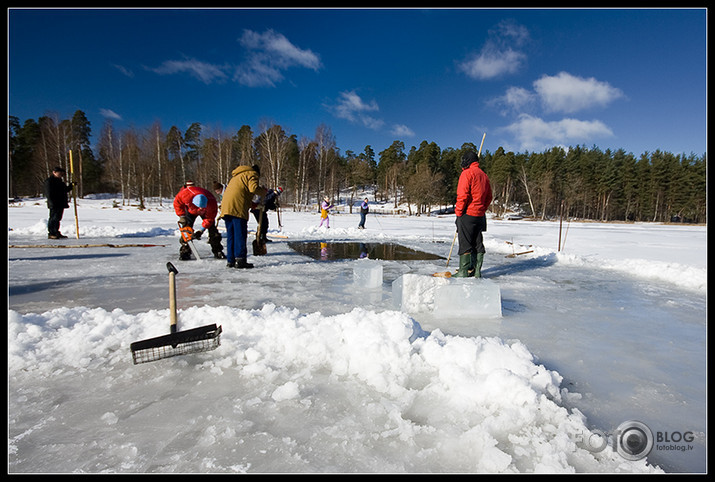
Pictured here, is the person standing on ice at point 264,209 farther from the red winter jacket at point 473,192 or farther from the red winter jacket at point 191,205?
the red winter jacket at point 473,192

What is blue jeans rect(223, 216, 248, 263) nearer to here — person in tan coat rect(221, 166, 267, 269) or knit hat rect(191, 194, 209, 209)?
person in tan coat rect(221, 166, 267, 269)

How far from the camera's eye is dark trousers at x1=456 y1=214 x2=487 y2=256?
463 cm

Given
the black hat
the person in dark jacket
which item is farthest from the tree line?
the black hat

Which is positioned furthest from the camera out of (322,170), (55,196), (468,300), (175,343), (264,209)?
(322,170)

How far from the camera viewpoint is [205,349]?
228 cm

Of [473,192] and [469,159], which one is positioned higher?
[469,159]

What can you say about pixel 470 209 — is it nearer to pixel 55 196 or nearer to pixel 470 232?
pixel 470 232

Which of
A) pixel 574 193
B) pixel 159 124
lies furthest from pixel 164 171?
pixel 574 193

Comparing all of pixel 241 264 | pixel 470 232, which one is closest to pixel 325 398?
pixel 470 232

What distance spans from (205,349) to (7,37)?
2.89 m

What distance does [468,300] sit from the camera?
10.7 ft

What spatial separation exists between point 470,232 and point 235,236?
3888mm

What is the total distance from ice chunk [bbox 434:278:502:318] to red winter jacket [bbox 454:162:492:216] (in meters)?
1.70

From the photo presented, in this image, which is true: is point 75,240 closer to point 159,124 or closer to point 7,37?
point 7,37
